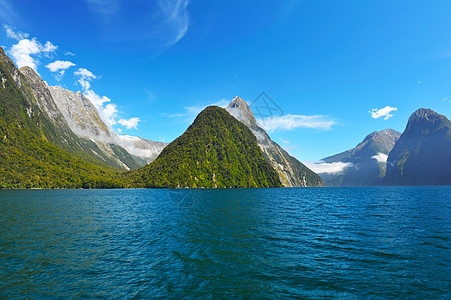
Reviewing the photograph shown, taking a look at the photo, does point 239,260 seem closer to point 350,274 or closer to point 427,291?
point 350,274

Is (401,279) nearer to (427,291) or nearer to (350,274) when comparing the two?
(427,291)

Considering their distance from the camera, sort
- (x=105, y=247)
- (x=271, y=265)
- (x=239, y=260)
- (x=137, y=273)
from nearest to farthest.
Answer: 1. (x=137, y=273)
2. (x=271, y=265)
3. (x=239, y=260)
4. (x=105, y=247)

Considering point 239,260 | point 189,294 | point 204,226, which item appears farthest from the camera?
point 204,226

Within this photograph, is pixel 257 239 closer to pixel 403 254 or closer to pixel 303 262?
pixel 303 262

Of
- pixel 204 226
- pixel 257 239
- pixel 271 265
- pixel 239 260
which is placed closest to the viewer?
pixel 271 265

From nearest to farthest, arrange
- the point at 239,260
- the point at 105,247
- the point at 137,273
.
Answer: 1. the point at 137,273
2. the point at 239,260
3. the point at 105,247

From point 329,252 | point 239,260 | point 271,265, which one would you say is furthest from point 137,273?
point 329,252

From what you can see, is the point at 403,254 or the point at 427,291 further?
the point at 403,254

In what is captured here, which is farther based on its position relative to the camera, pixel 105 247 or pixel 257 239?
pixel 257 239

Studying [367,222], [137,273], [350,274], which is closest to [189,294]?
[137,273]
